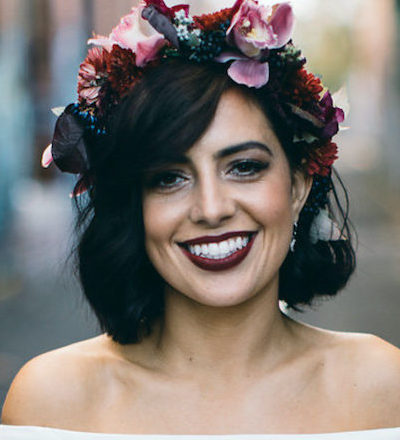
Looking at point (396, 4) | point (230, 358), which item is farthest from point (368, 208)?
point (230, 358)

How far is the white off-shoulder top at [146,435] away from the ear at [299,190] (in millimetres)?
723

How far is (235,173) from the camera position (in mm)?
2412

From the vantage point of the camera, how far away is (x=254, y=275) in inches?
96.6

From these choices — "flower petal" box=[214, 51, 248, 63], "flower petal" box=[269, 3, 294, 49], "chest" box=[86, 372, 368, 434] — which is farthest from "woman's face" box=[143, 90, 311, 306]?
"chest" box=[86, 372, 368, 434]

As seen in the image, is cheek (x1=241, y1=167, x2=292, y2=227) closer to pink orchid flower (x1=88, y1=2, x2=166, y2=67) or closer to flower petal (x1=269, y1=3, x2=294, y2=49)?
flower petal (x1=269, y1=3, x2=294, y2=49)

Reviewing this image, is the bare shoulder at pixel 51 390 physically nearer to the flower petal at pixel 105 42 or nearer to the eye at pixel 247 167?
Answer: the eye at pixel 247 167

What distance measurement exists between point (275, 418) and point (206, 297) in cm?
48

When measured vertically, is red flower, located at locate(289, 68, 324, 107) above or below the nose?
above

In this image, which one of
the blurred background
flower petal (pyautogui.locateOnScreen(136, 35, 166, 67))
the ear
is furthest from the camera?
the blurred background

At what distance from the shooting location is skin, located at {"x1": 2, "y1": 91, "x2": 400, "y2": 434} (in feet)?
7.87

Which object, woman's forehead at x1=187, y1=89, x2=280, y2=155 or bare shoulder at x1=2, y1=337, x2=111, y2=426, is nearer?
woman's forehead at x1=187, y1=89, x2=280, y2=155

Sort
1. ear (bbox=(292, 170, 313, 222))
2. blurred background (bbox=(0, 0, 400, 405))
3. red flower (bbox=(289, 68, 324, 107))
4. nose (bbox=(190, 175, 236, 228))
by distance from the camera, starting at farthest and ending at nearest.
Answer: blurred background (bbox=(0, 0, 400, 405)) → ear (bbox=(292, 170, 313, 222)) → red flower (bbox=(289, 68, 324, 107)) → nose (bbox=(190, 175, 236, 228))

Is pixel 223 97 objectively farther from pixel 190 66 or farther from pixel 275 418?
pixel 275 418

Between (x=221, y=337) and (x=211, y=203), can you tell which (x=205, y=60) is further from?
(x=221, y=337)
